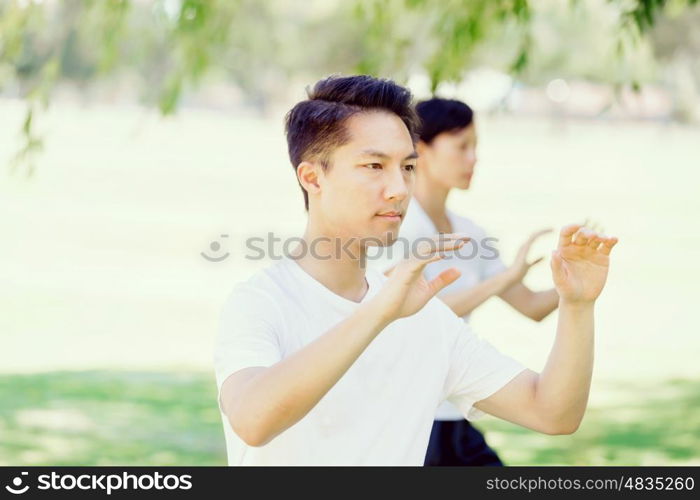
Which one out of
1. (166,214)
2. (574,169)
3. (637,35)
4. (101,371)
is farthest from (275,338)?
(574,169)

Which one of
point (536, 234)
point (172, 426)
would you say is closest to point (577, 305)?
point (536, 234)

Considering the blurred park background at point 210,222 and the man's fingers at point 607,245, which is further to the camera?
the blurred park background at point 210,222

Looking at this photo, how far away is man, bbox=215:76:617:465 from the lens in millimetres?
2529

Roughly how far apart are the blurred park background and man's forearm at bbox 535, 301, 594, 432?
9.24 ft

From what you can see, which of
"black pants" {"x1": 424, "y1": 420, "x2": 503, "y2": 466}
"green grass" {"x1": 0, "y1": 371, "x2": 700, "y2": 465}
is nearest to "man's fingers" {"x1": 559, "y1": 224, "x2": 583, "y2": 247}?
"black pants" {"x1": 424, "y1": 420, "x2": 503, "y2": 466}

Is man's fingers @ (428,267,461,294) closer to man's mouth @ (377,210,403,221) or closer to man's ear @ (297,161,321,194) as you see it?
man's mouth @ (377,210,403,221)

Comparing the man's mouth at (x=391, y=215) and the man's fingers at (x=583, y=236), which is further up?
the man's mouth at (x=391, y=215)

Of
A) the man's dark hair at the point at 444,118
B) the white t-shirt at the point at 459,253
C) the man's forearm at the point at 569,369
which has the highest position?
the man's dark hair at the point at 444,118

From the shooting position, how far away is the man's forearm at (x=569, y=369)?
2.62 m

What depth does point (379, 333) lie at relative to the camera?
240 centimetres

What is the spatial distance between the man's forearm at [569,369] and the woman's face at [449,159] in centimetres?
234
